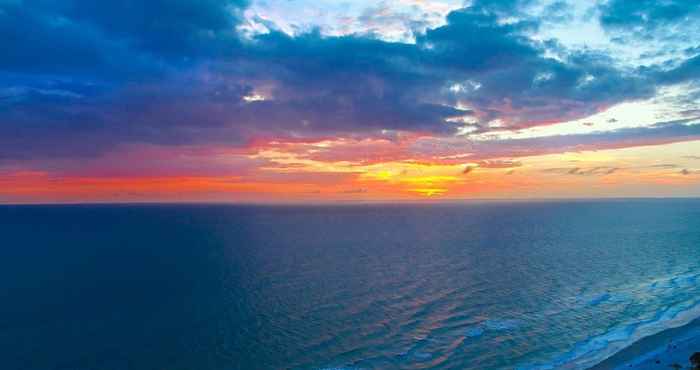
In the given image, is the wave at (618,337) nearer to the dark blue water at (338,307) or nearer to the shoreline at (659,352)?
the dark blue water at (338,307)

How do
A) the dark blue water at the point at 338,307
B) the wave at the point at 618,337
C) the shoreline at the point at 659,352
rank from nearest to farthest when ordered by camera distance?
1. the shoreline at the point at 659,352
2. the wave at the point at 618,337
3. the dark blue water at the point at 338,307

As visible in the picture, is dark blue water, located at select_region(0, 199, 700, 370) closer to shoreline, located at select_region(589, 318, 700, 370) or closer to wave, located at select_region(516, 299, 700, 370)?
wave, located at select_region(516, 299, 700, 370)

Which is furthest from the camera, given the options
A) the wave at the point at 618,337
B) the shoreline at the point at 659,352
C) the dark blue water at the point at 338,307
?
the dark blue water at the point at 338,307

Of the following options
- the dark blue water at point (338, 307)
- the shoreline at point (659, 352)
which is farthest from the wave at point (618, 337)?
the shoreline at point (659, 352)

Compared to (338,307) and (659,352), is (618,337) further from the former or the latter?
(338,307)

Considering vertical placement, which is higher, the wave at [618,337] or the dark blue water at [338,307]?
the dark blue water at [338,307]

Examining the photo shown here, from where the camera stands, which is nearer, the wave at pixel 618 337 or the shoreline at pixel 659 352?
the shoreline at pixel 659 352

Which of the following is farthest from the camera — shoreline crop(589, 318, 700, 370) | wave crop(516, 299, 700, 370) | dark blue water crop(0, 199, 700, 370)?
dark blue water crop(0, 199, 700, 370)

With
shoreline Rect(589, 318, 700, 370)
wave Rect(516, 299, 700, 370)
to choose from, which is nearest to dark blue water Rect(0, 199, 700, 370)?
wave Rect(516, 299, 700, 370)
